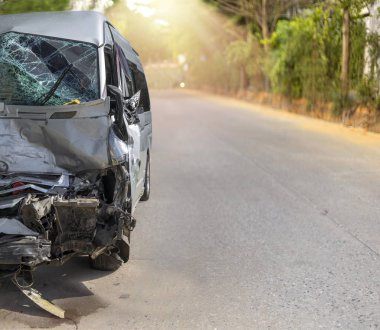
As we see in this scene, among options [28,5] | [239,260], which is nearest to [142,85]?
[239,260]

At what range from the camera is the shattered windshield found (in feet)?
17.1

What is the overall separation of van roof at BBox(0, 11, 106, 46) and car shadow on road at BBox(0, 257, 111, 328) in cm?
201

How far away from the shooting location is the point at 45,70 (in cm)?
531

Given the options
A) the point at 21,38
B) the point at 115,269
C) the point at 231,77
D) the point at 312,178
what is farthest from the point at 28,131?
the point at 231,77

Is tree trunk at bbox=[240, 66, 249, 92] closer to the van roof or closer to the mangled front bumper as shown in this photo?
the van roof

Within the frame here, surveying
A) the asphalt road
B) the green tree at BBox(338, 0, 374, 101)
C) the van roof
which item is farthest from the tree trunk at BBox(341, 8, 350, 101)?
the van roof

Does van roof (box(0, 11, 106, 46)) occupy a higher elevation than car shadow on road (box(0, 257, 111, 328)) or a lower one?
higher

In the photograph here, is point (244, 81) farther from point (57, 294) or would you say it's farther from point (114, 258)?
point (57, 294)

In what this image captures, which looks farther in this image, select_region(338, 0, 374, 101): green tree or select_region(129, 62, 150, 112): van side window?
select_region(338, 0, 374, 101): green tree

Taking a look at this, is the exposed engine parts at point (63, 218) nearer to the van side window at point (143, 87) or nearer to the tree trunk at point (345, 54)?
the van side window at point (143, 87)

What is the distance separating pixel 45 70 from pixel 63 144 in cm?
86

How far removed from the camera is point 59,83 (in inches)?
207

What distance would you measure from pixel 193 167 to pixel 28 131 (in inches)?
259

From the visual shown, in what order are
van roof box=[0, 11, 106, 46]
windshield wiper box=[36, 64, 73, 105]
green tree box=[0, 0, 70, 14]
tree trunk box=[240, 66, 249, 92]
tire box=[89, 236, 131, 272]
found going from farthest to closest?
tree trunk box=[240, 66, 249, 92] < green tree box=[0, 0, 70, 14] < van roof box=[0, 11, 106, 46] < windshield wiper box=[36, 64, 73, 105] < tire box=[89, 236, 131, 272]
